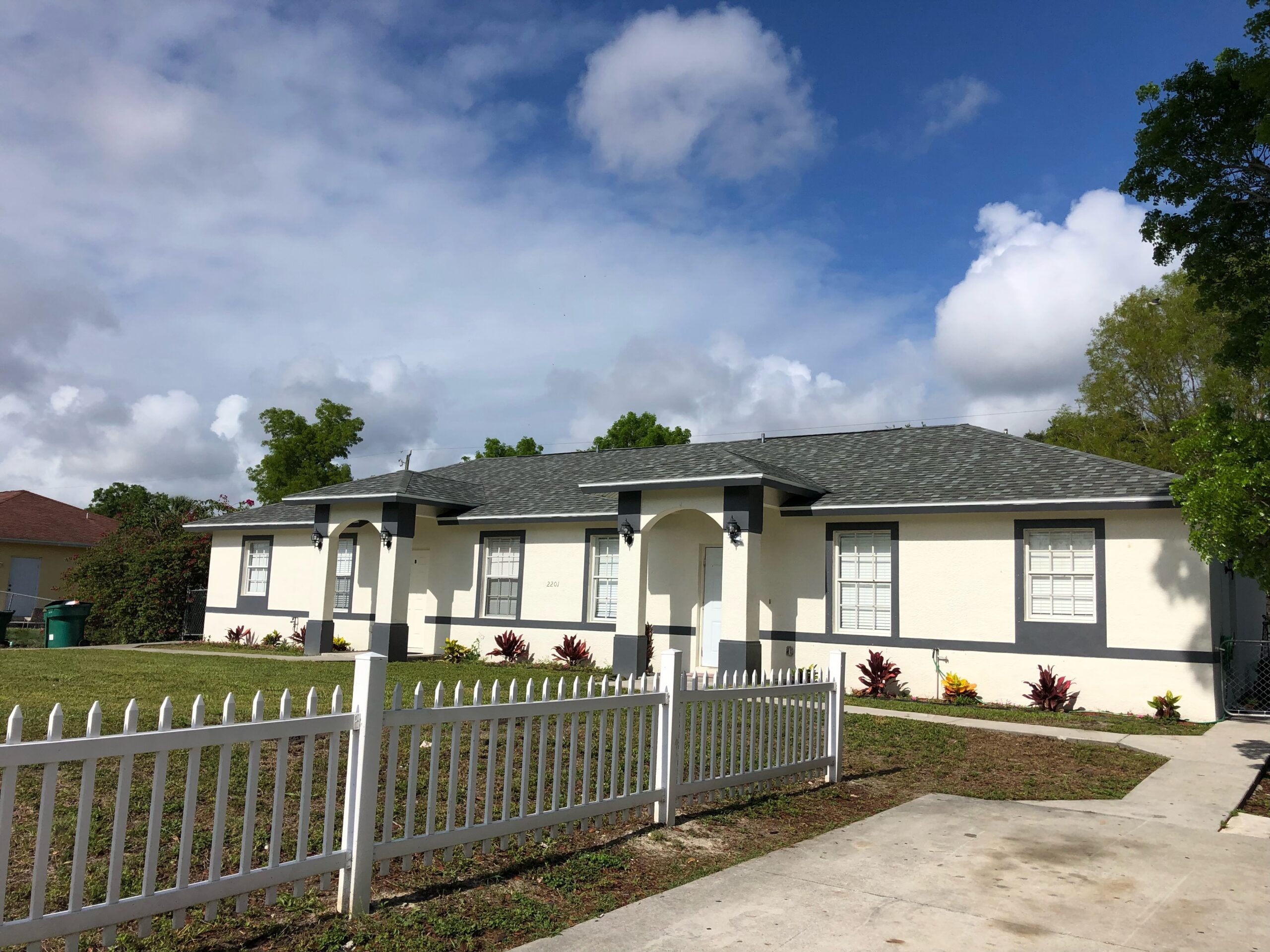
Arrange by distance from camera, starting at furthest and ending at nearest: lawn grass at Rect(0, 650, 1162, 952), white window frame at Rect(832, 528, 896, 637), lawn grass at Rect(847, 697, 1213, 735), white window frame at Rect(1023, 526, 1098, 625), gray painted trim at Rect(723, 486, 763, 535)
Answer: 1. gray painted trim at Rect(723, 486, 763, 535)
2. white window frame at Rect(832, 528, 896, 637)
3. white window frame at Rect(1023, 526, 1098, 625)
4. lawn grass at Rect(847, 697, 1213, 735)
5. lawn grass at Rect(0, 650, 1162, 952)

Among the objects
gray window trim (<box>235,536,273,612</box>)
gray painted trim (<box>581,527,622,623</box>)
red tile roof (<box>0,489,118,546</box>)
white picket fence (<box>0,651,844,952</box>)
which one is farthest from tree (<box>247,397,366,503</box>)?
white picket fence (<box>0,651,844,952</box>)

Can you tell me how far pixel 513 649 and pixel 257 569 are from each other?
29.6ft

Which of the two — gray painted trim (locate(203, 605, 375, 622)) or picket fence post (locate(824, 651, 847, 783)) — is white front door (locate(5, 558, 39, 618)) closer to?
gray painted trim (locate(203, 605, 375, 622))

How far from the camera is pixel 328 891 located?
4.73 meters

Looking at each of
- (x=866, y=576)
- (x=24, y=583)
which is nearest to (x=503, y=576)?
(x=866, y=576)

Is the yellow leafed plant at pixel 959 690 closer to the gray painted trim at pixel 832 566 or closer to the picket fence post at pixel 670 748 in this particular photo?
the gray painted trim at pixel 832 566

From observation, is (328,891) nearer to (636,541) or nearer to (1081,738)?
(1081,738)

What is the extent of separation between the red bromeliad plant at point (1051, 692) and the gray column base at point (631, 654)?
21.8ft

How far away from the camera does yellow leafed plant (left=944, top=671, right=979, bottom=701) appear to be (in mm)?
14570

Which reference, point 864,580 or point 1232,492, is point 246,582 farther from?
point 1232,492

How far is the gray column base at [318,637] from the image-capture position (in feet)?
67.8

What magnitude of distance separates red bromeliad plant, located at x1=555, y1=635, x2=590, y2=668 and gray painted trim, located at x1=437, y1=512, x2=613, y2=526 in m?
2.46

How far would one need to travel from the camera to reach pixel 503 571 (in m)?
20.4

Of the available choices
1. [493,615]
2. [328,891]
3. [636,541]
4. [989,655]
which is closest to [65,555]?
[493,615]
